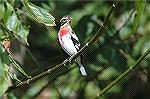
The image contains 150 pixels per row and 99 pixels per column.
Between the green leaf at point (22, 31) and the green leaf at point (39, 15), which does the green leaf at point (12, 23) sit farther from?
the green leaf at point (39, 15)

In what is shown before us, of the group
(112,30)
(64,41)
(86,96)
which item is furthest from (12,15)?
(86,96)

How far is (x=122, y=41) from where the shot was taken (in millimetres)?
1983

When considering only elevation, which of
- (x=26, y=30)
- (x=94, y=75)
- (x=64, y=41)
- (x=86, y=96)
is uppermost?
(x=26, y=30)

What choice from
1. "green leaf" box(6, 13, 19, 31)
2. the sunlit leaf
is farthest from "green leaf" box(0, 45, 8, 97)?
"green leaf" box(6, 13, 19, 31)

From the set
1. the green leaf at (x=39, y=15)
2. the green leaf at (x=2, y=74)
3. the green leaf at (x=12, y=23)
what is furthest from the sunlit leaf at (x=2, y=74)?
the green leaf at (x=12, y=23)

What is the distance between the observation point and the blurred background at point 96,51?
1895 mm

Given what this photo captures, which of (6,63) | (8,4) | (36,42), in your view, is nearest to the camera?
(6,63)

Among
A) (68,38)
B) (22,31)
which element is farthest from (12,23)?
(68,38)

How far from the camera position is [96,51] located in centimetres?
200

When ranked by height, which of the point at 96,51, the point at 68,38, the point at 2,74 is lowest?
the point at 96,51

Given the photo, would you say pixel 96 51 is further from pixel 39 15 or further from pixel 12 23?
pixel 39 15

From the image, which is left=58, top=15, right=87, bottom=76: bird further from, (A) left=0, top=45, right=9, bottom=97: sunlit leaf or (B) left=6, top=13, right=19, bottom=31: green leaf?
(A) left=0, top=45, right=9, bottom=97: sunlit leaf

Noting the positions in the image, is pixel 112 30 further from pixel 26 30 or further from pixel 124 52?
pixel 26 30

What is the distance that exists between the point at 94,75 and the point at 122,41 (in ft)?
0.64
